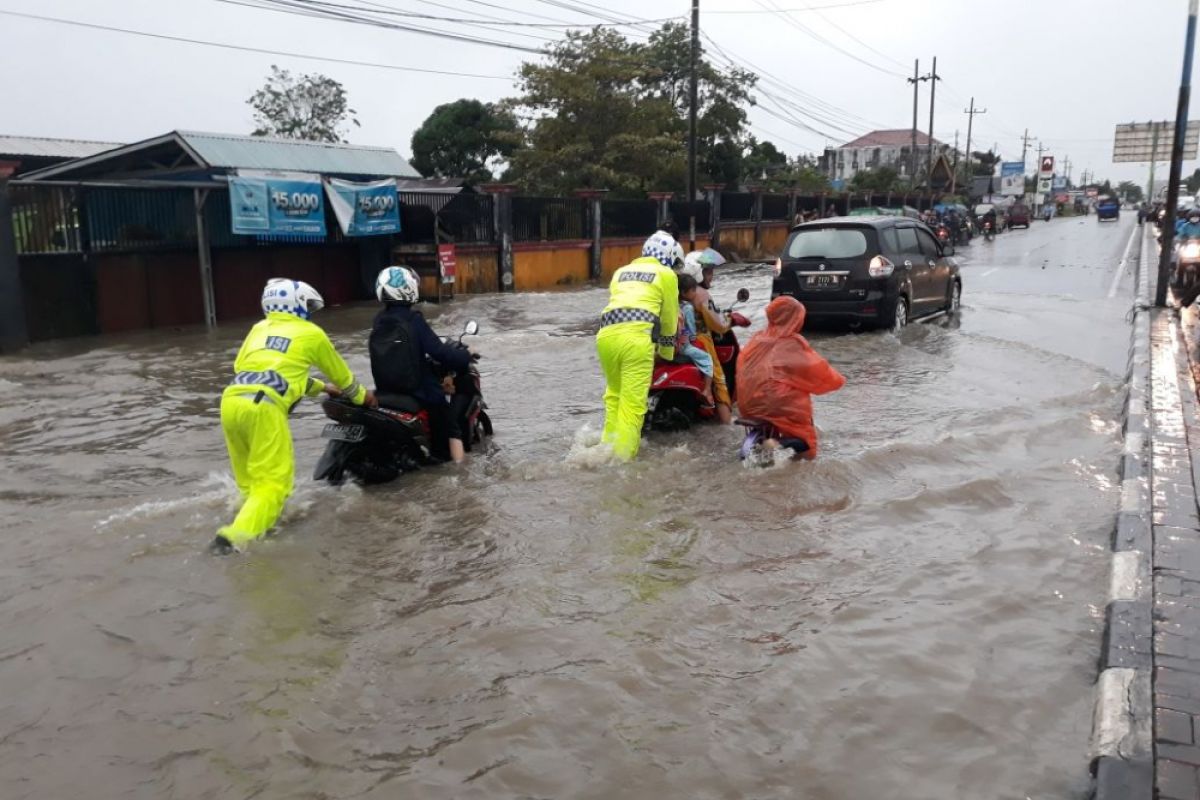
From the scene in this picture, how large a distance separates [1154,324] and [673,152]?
75.1 ft

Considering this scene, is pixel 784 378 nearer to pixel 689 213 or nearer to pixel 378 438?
pixel 378 438

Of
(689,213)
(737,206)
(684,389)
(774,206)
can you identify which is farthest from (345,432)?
(774,206)

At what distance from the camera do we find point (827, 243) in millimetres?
12203

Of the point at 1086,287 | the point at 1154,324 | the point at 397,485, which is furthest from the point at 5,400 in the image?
the point at 1086,287

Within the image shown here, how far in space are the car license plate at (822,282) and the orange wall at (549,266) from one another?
393 inches

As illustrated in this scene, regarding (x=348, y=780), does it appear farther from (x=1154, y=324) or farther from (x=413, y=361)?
(x=1154, y=324)

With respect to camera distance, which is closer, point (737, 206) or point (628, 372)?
point (628, 372)

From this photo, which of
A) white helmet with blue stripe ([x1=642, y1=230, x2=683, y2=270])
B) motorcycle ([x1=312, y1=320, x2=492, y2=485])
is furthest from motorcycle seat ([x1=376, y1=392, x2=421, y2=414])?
white helmet with blue stripe ([x1=642, y1=230, x2=683, y2=270])

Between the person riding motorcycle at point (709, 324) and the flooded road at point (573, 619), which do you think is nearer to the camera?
the flooded road at point (573, 619)

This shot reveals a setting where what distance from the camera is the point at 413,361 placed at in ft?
19.6

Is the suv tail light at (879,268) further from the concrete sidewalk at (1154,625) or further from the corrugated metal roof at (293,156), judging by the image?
the corrugated metal roof at (293,156)

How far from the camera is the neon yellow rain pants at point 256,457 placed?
4.98 m

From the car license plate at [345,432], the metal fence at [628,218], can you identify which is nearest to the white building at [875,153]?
the metal fence at [628,218]

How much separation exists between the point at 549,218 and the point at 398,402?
16850mm
